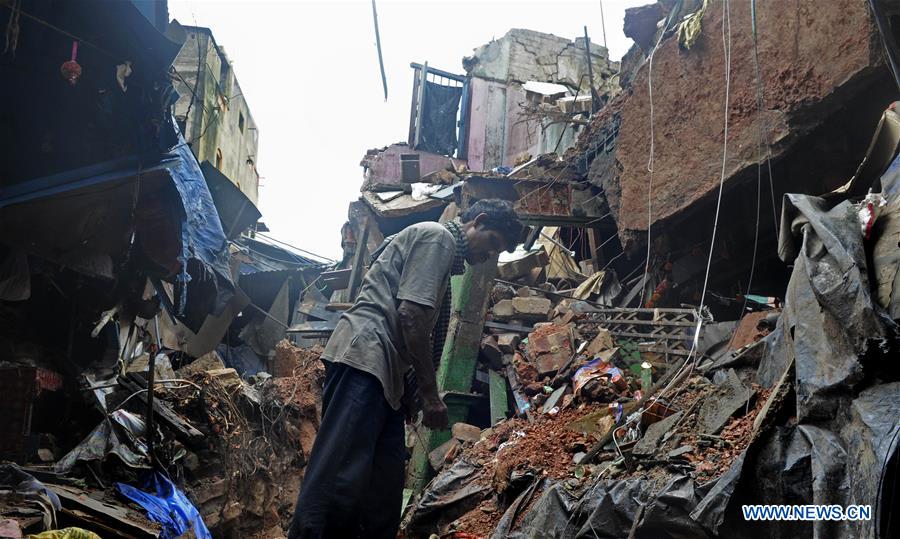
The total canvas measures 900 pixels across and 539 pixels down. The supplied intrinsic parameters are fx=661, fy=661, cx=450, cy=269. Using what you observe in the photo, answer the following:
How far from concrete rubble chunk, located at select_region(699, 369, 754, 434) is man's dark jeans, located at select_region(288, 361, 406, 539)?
203 centimetres

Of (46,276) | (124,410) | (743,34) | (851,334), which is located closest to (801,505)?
(851,334)

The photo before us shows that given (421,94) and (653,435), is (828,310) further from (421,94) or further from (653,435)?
(421,94)

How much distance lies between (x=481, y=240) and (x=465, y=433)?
14.1ft

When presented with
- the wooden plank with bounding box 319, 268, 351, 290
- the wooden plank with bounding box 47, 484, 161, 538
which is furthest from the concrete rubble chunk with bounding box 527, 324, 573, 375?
the wooden plank with bounding box 319, 268, 351, 290

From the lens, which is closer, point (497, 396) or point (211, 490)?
point (211, 490)

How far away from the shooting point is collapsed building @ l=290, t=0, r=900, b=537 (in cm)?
283

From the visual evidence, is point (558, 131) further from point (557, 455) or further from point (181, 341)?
point (557, 455)

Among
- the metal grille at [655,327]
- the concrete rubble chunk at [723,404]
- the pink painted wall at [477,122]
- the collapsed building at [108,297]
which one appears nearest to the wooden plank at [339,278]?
the collapsed building at [108,297]

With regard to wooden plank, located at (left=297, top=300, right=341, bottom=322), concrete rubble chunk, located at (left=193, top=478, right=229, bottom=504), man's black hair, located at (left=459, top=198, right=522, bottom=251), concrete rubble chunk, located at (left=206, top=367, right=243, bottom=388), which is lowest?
concrete rubble chunk, located at (left=193, top=478, right=229, bottom=504)

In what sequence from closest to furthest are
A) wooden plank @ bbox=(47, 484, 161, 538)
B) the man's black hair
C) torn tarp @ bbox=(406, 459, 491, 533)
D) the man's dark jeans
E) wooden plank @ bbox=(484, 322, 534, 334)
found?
the man's dark jeans
the man's black hair
wooden plank @ bbox=(47, 484, 161, 538)
torn tarp @ bbox=(406, 459, 491, 533)
wooden plank @ bbox=(484, 322, 534, 334)

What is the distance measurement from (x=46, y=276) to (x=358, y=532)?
504 centimetres

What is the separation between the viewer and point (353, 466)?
2.59 meters

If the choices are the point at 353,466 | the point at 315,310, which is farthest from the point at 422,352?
the point at 315,310

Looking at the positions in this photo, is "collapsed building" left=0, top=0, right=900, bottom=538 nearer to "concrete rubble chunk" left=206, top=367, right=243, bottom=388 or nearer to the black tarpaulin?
"concrete rubble chunk" left=206, top=367, right=243, bottom=388
